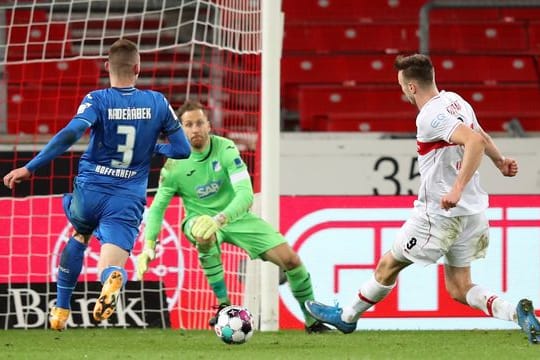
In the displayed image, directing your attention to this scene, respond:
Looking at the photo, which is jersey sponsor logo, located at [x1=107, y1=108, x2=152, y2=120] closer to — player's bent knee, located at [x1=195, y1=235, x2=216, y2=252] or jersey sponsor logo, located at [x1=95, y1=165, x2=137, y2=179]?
jersey sponsor logo, located at [x1=95, y1=165, x2=137, y2=179]

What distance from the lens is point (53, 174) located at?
10438 millimetres

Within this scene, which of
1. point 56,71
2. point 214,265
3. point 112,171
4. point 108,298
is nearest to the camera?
point 108,298

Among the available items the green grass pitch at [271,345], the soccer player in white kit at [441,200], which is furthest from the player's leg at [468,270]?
the green grass pitch at [271,345]

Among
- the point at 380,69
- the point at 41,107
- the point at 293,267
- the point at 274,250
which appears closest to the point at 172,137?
the point at 274,250

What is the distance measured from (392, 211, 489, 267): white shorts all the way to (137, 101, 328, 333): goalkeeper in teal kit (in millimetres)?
1567

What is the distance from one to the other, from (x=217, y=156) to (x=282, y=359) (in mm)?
2740

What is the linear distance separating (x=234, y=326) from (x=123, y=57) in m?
1.60

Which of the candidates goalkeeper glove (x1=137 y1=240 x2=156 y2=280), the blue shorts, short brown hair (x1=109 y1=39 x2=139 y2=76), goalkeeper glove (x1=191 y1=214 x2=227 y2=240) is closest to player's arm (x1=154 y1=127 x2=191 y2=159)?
the blue shorts

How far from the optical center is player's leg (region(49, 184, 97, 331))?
718cm

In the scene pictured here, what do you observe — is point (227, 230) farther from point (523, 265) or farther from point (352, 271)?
point (523, 265)

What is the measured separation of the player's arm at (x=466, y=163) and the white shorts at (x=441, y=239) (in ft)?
1.26

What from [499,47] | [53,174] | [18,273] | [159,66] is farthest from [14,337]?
[499,47]

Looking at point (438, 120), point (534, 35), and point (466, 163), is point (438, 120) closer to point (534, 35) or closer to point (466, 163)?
point (466, 163)

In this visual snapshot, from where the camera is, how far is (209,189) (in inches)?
348
